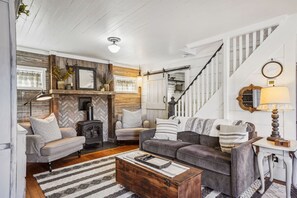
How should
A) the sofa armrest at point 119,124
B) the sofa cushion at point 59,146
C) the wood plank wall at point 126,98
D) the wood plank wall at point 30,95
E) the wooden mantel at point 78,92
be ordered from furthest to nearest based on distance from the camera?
1. the wood plank wall at point 126,98
2. the sofa armrest at point 119,124
3. the wooden mantel at point 78,92
4. the wood plank wall at point 30,95
5. the sofa cushion at point 59,146

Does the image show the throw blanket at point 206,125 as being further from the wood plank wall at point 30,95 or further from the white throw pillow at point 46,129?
the wood plank wall at point 30,95

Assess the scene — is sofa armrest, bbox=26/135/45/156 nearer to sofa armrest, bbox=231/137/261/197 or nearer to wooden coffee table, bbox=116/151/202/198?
wooden coffee table, bbox=116/151/202/198

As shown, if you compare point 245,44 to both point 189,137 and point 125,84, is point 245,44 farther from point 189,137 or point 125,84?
point 125,84

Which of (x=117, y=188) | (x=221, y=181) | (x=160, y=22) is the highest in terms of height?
(x=160, y=22)

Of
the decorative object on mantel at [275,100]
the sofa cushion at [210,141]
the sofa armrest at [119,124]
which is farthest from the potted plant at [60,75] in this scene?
the decorative object on mantel at [275,100]

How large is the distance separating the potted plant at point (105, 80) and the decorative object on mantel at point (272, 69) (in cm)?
378

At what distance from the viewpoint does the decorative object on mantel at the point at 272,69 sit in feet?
8.70

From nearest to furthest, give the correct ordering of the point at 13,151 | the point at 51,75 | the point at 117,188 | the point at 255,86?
the point at 13,151 → the point at 117,188 → the point at 255,86 → the point at 51,75

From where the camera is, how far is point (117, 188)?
7.84ft

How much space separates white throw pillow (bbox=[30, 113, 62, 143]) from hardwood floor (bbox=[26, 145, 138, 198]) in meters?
0.49

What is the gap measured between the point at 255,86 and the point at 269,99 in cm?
68

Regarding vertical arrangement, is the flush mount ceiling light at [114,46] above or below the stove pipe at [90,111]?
above

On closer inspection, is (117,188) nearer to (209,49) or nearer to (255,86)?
(255,86)

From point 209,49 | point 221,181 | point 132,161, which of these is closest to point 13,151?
point 132,161
